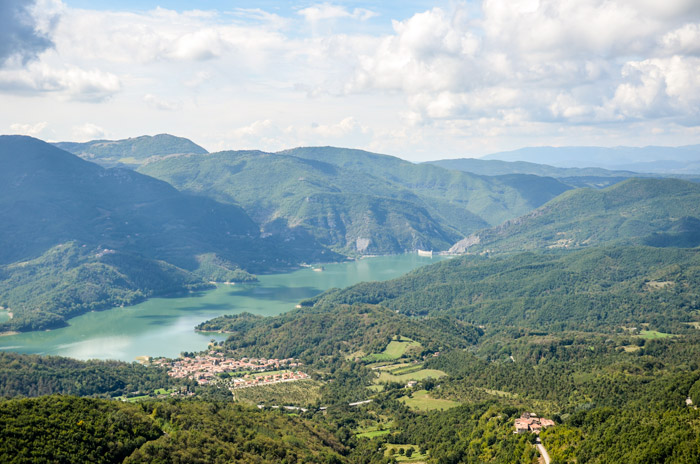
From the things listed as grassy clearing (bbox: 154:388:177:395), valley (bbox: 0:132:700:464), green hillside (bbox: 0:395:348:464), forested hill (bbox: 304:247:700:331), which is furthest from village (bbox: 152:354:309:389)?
forested hill (bbox: 304:247:700:331)

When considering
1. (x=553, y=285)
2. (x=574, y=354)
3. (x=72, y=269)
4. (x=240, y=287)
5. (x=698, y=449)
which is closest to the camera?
(x=698, y=449)

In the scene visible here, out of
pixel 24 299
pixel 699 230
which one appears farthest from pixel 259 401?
pixel 699 230

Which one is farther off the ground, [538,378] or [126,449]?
[126,449]

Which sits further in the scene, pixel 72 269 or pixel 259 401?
pixel 72 269

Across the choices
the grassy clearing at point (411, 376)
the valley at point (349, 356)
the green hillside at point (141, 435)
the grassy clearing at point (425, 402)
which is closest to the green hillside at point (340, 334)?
the valley at point (349, 356)

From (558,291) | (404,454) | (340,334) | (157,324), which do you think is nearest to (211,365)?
(340,334)

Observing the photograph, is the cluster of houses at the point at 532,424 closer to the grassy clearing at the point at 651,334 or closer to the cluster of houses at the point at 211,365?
the cluster of houses at the point at 211,365

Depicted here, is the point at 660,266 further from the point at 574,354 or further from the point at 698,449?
the point at 698,449
